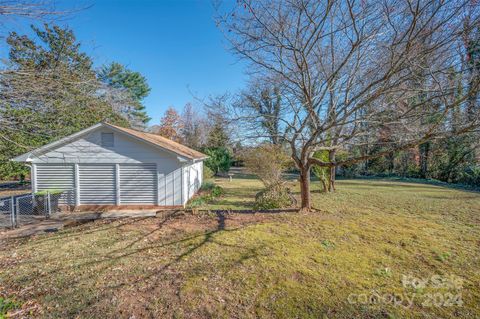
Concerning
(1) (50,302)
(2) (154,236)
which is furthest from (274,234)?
(1) (50,302)

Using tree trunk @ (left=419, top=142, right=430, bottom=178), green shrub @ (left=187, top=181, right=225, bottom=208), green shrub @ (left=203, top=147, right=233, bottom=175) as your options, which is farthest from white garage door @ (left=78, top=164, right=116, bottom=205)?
tree trunk @ (left=419, top=142, right=430, bottom=178)

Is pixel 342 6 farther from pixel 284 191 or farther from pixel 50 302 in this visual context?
pixel 50 302

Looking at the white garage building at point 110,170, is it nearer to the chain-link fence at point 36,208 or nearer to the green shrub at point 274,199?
the chain-link fence at point 36,208

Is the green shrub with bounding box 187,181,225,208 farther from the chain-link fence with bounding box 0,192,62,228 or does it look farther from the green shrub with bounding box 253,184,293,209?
the chain-link fence with bounding box 0,192,62,228

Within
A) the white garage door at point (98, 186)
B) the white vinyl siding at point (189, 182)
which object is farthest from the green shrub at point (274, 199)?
the white garage door at point (98, 186)

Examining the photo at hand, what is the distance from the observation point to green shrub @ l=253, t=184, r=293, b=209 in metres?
8.32

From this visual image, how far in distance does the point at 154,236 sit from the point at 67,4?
5.02 metres

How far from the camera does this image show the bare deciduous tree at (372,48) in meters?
3.73

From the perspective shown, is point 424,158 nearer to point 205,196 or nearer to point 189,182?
point 205,196

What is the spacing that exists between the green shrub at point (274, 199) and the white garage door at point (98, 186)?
5901mm

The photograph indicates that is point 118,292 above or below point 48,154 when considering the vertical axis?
below

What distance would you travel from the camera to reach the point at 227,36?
4.96 meters

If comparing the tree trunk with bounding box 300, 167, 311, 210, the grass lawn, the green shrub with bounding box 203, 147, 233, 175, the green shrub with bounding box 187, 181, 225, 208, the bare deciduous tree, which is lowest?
the grass lawn

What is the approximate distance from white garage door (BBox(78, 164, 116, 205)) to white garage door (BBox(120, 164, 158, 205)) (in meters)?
0.41
